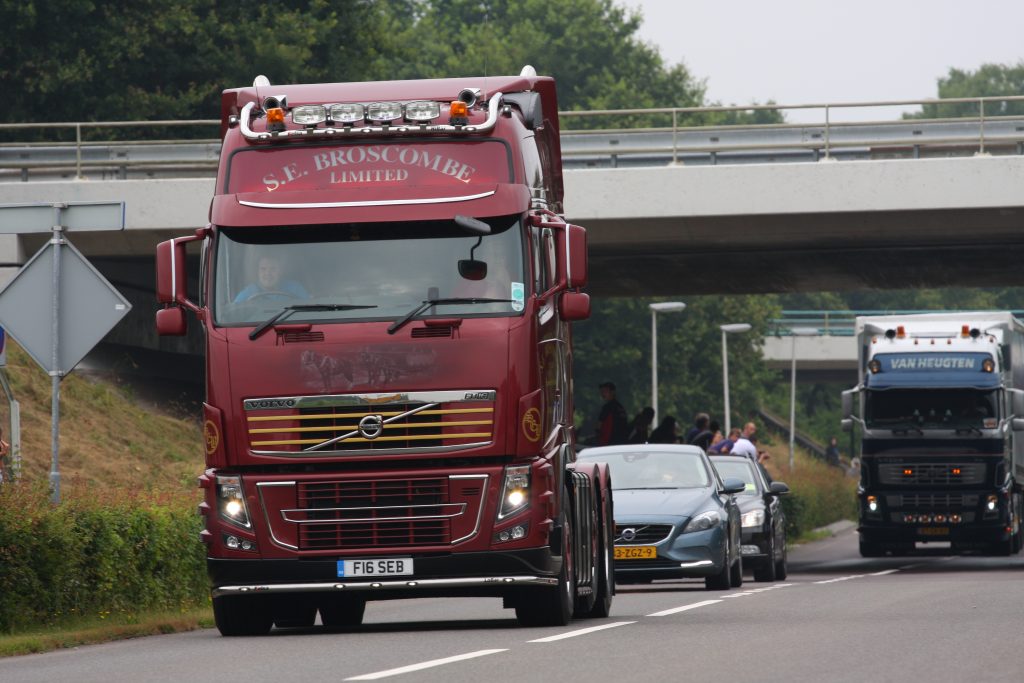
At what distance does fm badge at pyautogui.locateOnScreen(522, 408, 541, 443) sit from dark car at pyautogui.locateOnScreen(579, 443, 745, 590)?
310 inches

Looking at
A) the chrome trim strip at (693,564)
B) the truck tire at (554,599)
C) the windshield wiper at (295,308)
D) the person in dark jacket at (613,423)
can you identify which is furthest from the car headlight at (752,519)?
the windshield wiper at (295,308)

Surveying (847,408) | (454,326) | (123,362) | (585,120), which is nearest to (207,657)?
(454,326)

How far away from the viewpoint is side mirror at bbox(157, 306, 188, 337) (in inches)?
561

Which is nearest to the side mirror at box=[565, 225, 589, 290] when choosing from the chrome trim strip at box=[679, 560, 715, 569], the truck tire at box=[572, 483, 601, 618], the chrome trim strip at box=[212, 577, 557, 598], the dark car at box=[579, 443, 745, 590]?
the chrome trim strip at box=[212, 577, 557, 598]

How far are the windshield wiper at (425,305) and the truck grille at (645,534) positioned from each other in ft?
27.0

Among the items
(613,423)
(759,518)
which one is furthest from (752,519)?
Answer: (613,423)

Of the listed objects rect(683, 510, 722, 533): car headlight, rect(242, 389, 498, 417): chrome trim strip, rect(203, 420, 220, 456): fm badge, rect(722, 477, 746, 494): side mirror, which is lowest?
rect(683, 510, 722, 533): car headlight

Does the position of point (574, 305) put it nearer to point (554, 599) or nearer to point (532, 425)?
point (532, 425)

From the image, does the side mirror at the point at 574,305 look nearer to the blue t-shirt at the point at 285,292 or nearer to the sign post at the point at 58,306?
the blue t-shirt at the point at 285,292

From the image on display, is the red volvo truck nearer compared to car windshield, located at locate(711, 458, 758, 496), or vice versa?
the red volvo truck

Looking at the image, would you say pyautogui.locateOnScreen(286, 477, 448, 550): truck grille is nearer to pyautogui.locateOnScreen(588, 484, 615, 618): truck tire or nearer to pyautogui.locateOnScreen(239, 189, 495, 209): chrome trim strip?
pyautogui.locateOnScreen(239, 189, 495, 209): chrome trim strip

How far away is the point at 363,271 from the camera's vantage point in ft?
46.2

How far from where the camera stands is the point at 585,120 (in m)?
71.2

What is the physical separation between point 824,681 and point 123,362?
26661mm
